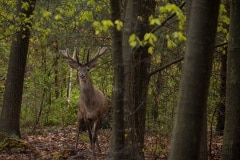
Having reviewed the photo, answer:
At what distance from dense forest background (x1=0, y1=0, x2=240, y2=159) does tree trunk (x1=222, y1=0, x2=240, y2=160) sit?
0.28 metres

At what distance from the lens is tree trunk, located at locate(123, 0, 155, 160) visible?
25.0 ft

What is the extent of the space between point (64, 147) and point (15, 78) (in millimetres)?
2306

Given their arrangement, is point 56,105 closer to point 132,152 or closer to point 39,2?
point 39,2

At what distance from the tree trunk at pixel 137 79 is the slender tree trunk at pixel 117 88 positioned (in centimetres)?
143

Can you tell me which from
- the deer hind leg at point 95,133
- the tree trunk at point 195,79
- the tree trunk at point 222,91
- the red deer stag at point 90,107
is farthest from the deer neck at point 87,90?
the tree trunk at point 195,79

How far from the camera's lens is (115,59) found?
5727mm

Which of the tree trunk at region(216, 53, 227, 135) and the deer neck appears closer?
the tree trunk at region(216, 53, 227, 135)

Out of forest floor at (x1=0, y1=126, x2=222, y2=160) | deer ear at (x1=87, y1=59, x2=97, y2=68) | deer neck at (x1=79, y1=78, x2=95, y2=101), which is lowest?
forest floor at (x1=0, y1=126, x2=222, y2=160)

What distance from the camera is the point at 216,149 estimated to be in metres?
11.9

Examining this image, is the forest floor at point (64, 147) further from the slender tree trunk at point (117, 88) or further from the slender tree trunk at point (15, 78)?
the slender tree trunk at point (117, 88)

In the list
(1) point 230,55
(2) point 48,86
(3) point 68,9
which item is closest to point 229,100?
(1) point 230,55

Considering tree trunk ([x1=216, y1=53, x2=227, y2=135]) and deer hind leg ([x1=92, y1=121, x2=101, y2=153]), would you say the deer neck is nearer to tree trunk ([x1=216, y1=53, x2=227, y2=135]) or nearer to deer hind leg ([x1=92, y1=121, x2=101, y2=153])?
deer hind leg ([x1=92, y1=121, x2=101, y2=153])

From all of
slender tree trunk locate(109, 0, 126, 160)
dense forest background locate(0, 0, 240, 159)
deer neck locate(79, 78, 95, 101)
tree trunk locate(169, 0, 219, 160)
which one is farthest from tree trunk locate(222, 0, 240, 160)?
deer neck locate(79, 78, 95, 101)

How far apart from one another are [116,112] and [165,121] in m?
3.87
